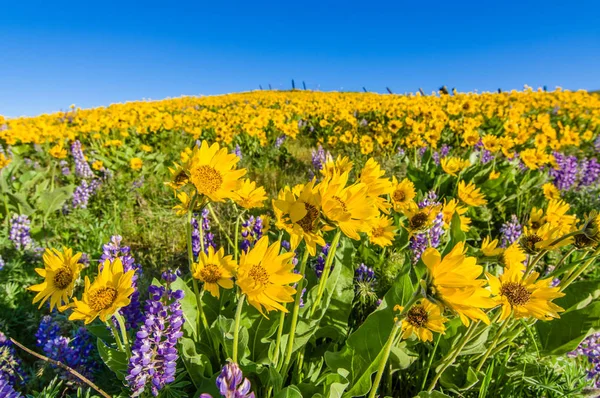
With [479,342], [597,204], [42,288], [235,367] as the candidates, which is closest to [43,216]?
[42,288]

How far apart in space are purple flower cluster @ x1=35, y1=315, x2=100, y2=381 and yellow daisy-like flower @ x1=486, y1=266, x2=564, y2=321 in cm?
168

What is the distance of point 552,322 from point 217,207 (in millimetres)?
3143

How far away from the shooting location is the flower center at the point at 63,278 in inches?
47.2

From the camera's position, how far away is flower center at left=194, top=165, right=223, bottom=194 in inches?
49.6

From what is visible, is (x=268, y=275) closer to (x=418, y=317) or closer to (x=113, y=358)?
(x=418, y=317)

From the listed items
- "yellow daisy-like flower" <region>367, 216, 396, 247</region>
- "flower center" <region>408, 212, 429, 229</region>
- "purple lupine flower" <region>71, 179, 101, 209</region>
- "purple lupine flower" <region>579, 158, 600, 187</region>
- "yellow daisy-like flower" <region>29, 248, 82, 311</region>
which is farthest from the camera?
"purple lupine flower" <region>579, 158, 600, 187</region>

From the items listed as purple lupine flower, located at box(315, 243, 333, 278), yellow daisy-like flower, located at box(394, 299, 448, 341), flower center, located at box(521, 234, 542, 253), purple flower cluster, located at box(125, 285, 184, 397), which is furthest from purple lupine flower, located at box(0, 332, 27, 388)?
flower center, located at box(521, 234, 542, 253)

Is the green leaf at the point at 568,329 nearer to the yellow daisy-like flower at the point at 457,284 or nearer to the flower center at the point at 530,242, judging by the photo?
the flower center at the point at 530,242

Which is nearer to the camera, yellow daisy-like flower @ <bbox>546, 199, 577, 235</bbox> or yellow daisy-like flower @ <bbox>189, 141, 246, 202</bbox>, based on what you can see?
yellow daisy-like flower @ <bbox>189, 141, 246, 202</bbox>

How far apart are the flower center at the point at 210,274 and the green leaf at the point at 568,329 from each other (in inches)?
62.4

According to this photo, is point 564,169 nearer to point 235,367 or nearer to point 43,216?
point 235,367

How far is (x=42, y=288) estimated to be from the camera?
1193 mm

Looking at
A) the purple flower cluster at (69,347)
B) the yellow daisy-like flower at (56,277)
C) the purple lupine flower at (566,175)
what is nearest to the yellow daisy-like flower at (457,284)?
the yellow daisy-like flower at (56,277)

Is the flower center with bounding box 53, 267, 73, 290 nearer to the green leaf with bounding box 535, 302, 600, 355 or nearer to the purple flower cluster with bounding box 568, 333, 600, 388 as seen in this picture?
the green leaf with bounding box 535, 302, 600, 355
